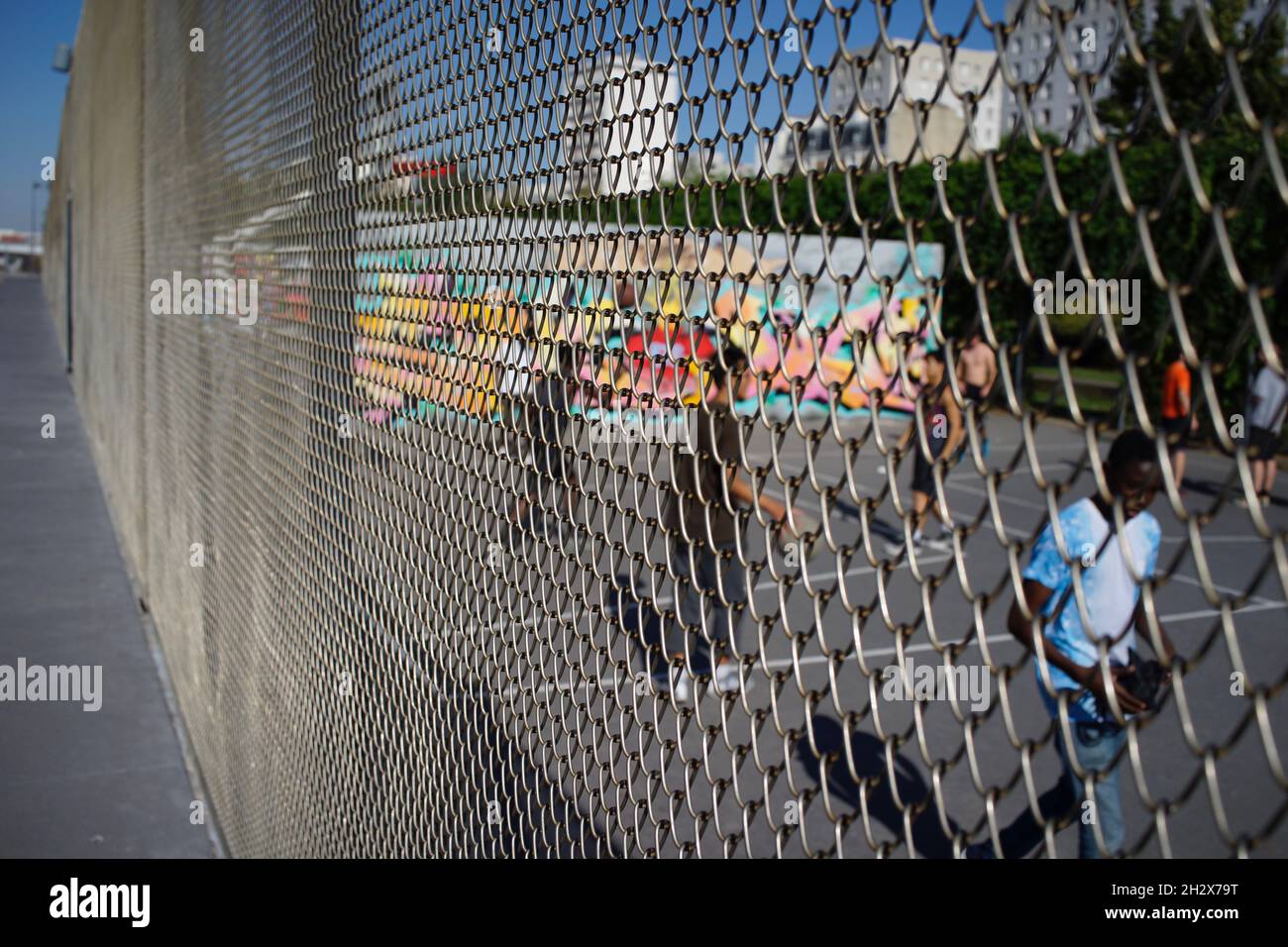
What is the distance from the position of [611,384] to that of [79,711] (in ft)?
18.5

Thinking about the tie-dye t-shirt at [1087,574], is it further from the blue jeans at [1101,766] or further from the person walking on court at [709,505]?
the person walking on court at [709,505]

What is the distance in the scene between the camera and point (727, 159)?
4.69 ft

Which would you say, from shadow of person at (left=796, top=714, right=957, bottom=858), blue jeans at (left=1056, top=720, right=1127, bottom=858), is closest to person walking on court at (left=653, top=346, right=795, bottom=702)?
blue jeans at (left=1056, top=720, right=1127, bottom=858)

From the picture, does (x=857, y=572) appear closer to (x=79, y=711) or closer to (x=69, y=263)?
(x=79, y=711)

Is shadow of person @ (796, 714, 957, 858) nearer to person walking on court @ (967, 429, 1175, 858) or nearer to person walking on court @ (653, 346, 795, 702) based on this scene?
person walking on court @ (967, 429, 1175, 858)

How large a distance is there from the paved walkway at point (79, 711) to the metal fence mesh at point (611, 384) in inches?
16.7

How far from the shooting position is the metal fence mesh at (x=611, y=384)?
101 centimetres

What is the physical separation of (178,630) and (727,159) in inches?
214

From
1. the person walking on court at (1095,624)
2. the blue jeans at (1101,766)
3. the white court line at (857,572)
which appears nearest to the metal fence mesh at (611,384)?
the person walking on court at (1095,624)

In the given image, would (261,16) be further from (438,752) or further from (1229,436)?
(1229,436)

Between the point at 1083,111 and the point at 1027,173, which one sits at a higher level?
the point at 1027,173

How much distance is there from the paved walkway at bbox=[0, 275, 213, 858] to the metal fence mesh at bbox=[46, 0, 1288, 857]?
42cm

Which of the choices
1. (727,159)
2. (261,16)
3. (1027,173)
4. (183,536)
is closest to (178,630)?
(183,536)

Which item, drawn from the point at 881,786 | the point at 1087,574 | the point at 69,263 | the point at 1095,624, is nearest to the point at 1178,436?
the point at 1095,624
